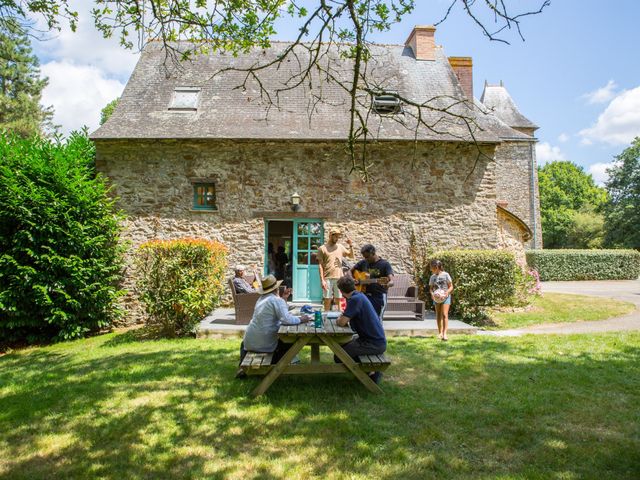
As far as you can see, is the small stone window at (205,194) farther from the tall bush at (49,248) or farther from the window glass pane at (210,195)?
the tall bush at (49,248)

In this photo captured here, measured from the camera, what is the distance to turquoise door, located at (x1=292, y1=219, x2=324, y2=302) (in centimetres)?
1120

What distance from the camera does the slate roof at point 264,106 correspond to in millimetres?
10945

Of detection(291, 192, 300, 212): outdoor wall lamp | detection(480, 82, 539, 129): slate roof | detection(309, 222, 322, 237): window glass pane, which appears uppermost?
detection(480, 82, 539, 129): slate roof

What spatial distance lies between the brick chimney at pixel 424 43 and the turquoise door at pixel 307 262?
7.12 metres

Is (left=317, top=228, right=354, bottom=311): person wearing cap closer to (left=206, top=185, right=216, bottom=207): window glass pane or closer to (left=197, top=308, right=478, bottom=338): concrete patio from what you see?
(left=197, top=308, right=478, bottom=338): concrete patio

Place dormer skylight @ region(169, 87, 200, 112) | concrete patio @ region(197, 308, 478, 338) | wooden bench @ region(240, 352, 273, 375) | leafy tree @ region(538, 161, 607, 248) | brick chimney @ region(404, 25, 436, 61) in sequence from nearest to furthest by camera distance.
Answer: wooden bench @ region(240, 352, 273, 375), concrete patio @ region(197, 308, 478, 338), dormer skylight @ region(169, 87, 200, 112), brick chimney @ region(404, 25, 436, 61), leafy tree @ region(538, 161, 607, 248)

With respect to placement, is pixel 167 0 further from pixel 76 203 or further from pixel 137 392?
pixel 76 203

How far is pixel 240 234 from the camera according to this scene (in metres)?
11.1

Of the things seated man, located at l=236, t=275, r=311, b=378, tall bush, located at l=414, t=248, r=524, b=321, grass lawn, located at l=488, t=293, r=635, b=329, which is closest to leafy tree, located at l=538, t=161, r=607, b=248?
grass lawn, located at l=488, t=293, r=635, b=329

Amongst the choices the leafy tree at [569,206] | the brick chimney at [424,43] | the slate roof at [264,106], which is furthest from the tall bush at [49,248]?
the leafy tree at [569,206]

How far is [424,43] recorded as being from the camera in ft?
46.4

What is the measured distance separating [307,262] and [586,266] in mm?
17470

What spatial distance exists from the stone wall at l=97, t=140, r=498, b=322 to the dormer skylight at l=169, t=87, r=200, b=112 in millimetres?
1479

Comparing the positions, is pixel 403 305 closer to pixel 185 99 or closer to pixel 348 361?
pixel 348 361
